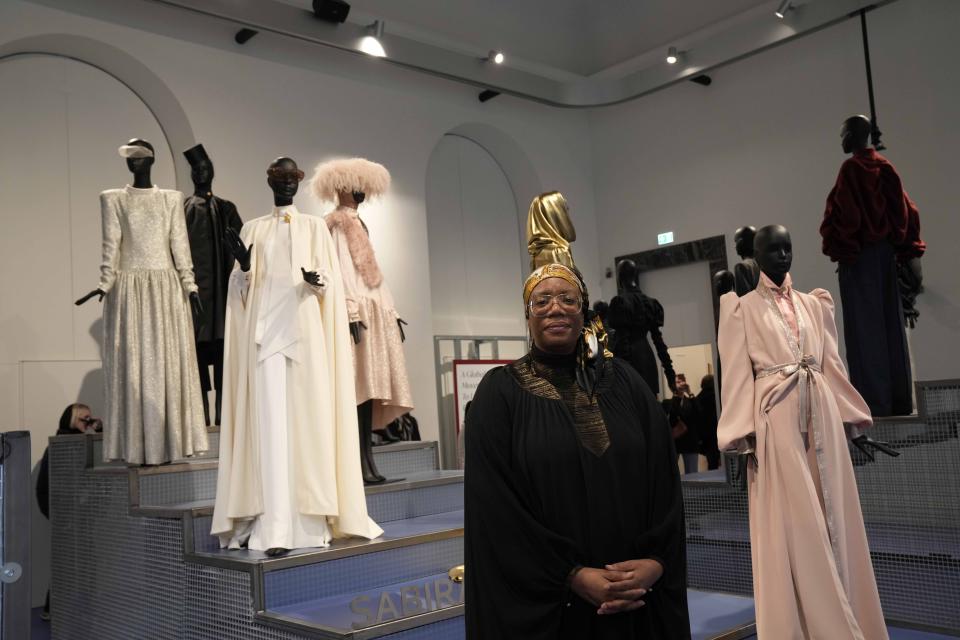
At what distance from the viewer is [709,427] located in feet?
27.3

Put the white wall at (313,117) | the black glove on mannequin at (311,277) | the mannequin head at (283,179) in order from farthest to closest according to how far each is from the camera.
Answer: the white wall at (313,117) < the mannequin head at (283,179) < the black glove on mannequin at (311,277)

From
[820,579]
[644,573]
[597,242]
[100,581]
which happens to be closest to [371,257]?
[100,581]

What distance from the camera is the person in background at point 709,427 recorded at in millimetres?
8258

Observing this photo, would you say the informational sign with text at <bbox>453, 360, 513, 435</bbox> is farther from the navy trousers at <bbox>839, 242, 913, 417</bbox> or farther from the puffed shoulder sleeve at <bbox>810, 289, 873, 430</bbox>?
the puffed shoulder sleeve at <bbox>810, 289, 873, 430</bbox>

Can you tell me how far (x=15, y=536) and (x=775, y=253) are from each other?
327 cm

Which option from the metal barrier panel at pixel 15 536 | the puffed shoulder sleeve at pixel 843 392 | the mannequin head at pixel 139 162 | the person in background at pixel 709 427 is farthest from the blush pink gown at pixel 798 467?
the person in background at pixel 709 427

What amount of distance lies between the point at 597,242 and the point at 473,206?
167 cm

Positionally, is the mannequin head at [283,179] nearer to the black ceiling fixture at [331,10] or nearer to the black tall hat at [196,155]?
the black tall hat at [196,155]

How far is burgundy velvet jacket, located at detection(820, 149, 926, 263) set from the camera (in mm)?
5137

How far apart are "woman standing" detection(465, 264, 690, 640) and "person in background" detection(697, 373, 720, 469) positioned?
238 inches

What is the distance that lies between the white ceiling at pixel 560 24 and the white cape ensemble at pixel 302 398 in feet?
16.7

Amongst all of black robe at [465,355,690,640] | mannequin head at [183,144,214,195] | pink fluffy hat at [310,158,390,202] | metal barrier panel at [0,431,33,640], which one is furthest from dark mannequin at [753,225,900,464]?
mannequin head at [183,144,214,195]

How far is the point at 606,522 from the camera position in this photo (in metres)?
2.27

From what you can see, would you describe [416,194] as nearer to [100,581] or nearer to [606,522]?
[100,581]
